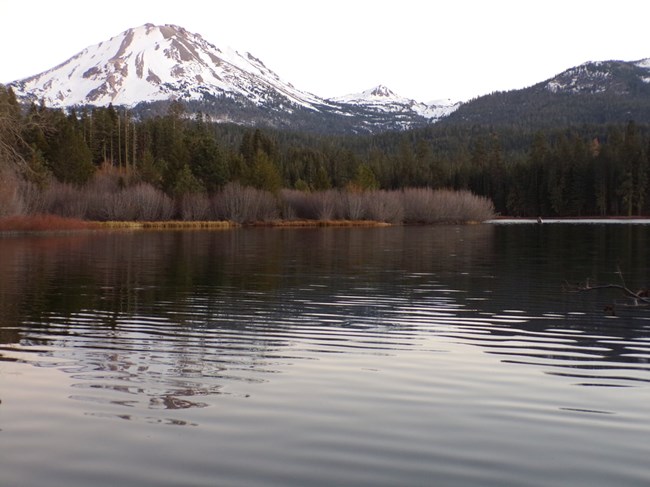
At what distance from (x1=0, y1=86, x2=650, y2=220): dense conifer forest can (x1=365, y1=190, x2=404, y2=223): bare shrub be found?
1360mm

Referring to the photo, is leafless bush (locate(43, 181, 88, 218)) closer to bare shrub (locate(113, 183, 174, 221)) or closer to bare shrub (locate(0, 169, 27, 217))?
bare shrub (locate(113, 183, 174, 221))

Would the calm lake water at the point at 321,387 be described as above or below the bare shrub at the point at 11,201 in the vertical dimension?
below

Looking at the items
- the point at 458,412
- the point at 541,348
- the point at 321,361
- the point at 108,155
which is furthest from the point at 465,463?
the point at 108,155

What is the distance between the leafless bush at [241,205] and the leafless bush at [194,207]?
6.56 feet

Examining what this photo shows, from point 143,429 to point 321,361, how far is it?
4.81 meters

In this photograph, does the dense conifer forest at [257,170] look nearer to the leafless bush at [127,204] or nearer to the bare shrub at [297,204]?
the leafless bush at [127,204]

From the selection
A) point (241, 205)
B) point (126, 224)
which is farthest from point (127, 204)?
point (241, 205)

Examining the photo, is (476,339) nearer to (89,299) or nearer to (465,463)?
(465,463)

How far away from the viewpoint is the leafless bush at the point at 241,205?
10362cm

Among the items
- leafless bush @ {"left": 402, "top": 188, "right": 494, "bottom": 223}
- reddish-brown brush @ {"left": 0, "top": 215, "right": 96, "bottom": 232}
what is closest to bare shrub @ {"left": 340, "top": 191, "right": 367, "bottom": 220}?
leafless bush @ {"left": 402, "top": 188, "right": 494, "bottom": 223}

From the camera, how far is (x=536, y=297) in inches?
957

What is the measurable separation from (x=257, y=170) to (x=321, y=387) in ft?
346

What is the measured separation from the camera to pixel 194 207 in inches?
4050

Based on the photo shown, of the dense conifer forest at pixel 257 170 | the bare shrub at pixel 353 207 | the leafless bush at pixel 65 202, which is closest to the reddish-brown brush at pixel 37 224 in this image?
the dense conifer forest at pixel 257 170
